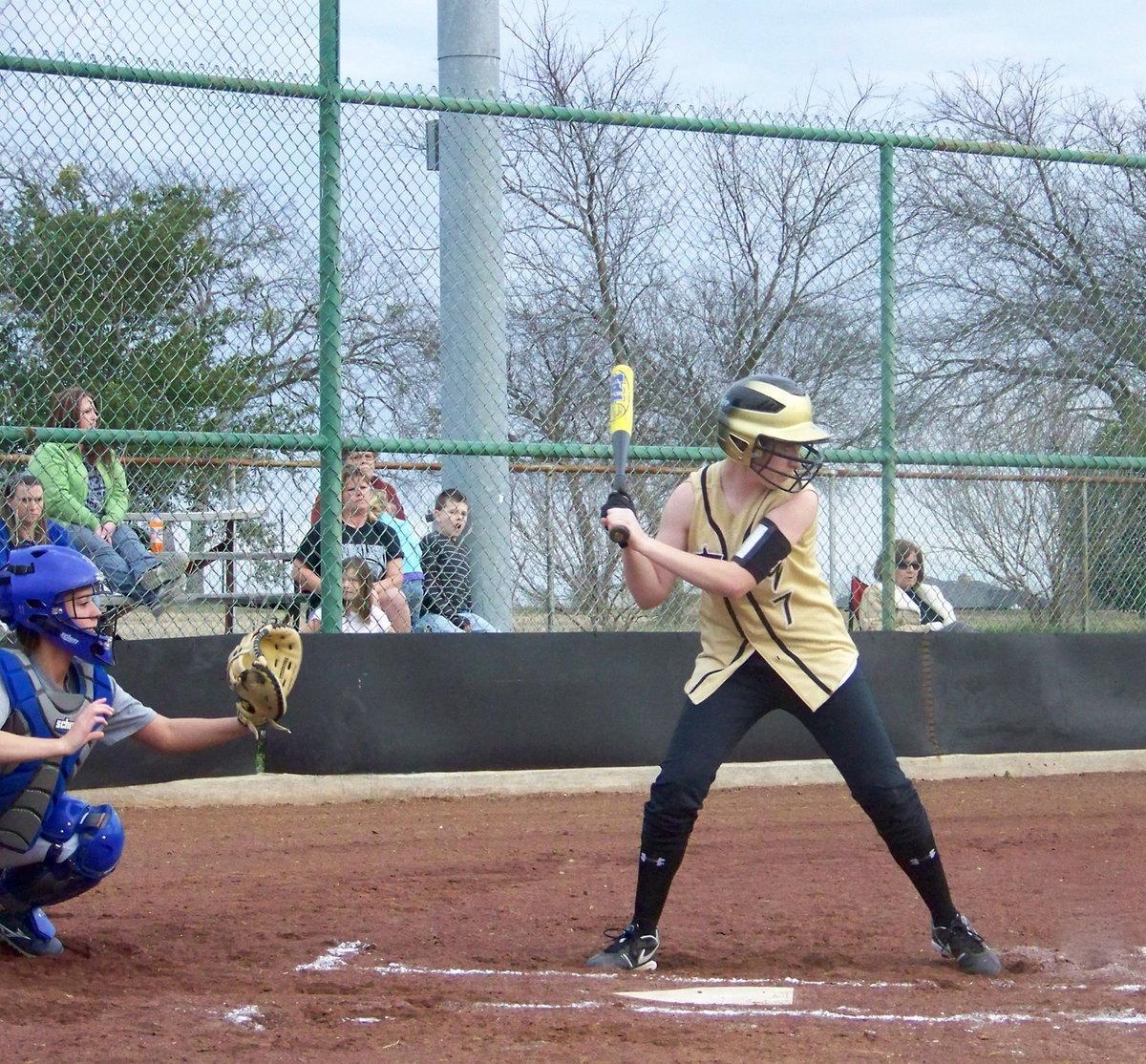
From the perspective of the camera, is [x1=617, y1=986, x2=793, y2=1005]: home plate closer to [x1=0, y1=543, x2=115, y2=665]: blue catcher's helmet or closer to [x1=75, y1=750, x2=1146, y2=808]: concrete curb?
[x1=0, y1=543, x2=115, y2=665]: blue catcher's helmet

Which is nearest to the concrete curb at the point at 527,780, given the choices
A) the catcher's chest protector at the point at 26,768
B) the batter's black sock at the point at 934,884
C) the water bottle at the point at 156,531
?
the water bottle at the point at 156,531

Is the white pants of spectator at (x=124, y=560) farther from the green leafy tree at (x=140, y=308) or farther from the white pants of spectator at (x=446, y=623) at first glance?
the white pants of spectator at (x=446, y=623)

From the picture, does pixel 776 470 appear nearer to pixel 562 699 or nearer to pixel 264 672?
pixel 264 672

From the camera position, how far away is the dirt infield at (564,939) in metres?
3.40

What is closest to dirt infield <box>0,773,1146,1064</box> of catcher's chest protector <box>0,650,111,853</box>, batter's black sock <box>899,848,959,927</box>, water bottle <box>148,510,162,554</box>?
batter's black sock <box>899,848,959,927</box>

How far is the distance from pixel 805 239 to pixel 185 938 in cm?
493

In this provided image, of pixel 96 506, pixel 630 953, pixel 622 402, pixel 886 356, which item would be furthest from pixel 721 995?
pixel 886 356

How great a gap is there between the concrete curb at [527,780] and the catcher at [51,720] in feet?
8.23

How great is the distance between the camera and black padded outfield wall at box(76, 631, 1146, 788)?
6.86 meters

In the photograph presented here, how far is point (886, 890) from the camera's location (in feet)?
17.7

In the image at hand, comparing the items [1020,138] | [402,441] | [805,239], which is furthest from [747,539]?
[1020,138]

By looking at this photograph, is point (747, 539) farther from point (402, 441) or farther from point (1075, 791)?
point (1075, 791)

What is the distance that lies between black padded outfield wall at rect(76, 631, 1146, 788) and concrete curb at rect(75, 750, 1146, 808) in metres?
0.05

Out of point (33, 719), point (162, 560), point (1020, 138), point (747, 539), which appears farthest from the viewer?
point (1020, 138)
